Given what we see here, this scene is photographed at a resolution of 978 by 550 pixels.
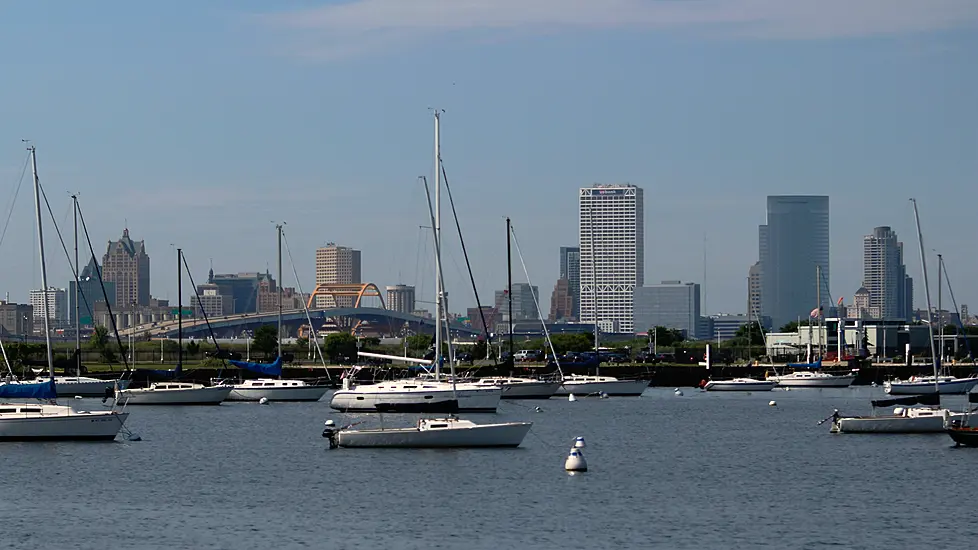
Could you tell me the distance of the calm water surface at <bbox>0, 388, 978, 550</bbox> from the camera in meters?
33.9

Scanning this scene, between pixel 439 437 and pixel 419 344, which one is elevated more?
pixel 419 344

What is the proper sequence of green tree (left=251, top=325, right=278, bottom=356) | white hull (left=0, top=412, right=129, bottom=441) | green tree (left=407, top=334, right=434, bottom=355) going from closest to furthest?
white hull (left=0, top=412, right=129, bottom=441) < green tree (left=251, top=325, right=278, bottom=356) < green tree (left=407, top=334, right=434, bottom=355)

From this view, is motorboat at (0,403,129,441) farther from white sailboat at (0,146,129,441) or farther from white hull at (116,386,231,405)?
white hull at (116,386,231,405)

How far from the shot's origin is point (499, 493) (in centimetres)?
4084

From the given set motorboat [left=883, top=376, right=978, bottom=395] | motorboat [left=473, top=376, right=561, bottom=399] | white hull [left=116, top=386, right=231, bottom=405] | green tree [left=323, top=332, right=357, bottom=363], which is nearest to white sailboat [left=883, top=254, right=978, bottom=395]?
motorboat [left=883, top=376, right=978, bottom=395]

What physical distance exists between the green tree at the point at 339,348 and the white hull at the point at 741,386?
59361 mm

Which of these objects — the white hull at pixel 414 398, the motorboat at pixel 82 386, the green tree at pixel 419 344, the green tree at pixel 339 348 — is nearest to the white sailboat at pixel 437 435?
the white hull at pixel 414 398

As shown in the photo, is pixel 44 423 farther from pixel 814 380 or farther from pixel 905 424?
pixel 814 380

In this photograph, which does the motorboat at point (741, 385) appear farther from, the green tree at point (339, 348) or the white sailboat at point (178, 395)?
the green tree at point (339, 348)

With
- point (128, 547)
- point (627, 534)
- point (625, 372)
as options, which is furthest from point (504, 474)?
point (625, 372)

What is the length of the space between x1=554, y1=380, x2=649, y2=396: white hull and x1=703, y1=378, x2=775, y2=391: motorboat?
1176cm

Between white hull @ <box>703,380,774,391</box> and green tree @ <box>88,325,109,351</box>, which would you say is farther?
green tree @ <box>88,325,109,351</box>

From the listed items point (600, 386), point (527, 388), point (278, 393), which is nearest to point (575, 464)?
point (527, 388)

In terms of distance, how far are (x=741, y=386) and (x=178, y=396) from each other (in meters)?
41.9
